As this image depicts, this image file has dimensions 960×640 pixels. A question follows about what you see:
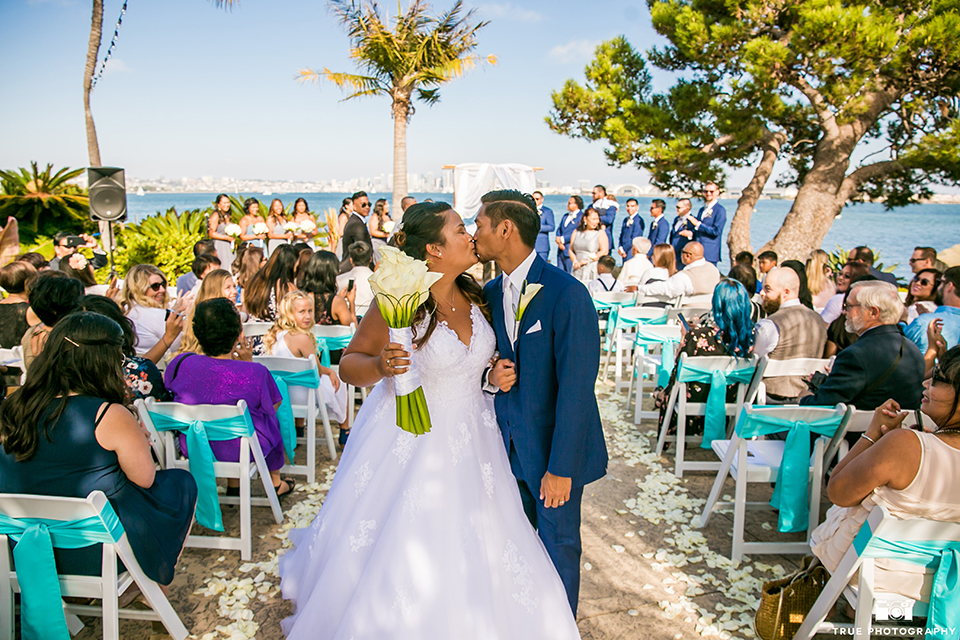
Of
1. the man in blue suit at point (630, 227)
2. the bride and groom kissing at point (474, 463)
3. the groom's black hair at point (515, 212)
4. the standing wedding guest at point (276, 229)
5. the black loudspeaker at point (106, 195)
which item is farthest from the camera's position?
the standing wedding guest at point (276, 229)

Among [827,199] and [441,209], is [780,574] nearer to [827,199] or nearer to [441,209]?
[441,209]

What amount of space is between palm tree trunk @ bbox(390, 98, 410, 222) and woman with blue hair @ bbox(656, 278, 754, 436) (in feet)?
42.1

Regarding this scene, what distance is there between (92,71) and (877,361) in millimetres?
16492

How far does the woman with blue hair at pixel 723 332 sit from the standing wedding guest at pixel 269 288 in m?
3.52

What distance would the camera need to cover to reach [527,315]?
7.71ft

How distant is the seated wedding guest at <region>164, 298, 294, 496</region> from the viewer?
339cm

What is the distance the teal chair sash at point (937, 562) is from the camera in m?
2.19

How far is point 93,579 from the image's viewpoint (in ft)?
7.70

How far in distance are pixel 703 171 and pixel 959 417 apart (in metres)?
9.79

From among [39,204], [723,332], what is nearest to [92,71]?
[39,204]

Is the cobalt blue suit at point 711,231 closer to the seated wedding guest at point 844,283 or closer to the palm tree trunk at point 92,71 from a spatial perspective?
the seated wedding guest at point 844,283

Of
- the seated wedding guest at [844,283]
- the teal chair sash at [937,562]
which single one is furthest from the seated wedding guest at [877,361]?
the seated wedding guest at [844,283]

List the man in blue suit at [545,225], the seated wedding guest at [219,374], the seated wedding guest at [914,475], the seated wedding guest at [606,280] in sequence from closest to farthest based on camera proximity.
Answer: the seated wedding guest at [914,475] < the seated wedding guest at [219,374] < the seated wedding guest at [606,280] < the man in blue suit at [545,225]

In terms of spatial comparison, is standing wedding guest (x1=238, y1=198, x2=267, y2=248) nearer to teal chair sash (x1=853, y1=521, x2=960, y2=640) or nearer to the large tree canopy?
the large tree canopy
